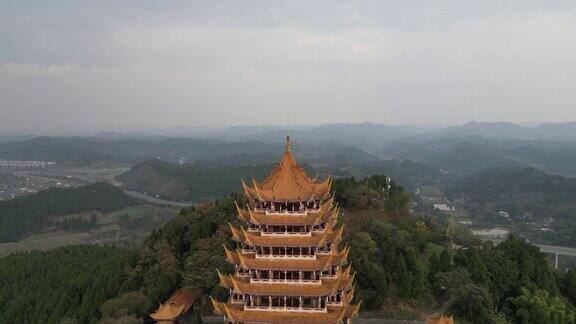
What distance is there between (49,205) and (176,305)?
130 metres

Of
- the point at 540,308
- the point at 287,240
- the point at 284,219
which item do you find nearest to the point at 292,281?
the point at 287,240

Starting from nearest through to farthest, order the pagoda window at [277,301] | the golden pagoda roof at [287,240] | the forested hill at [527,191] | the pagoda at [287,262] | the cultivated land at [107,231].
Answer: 1. the pagoda at [287,262]
2. the pagoda window at [277,301]
3. the golden pagoda roof at [287,240]
4. the cultivated land at [107,231]
5. the forested hill at [527,191]

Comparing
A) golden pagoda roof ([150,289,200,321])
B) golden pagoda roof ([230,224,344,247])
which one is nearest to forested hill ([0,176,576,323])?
golden pagoda roof ([150,289,200,321])

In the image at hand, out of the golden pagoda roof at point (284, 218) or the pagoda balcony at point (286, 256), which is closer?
the pagoda balcony at point (286, 256)

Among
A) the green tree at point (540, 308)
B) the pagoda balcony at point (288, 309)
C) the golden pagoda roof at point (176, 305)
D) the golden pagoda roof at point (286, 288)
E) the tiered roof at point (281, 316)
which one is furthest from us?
the green tree at point (540, 308)

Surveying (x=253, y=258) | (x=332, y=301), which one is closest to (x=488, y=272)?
(x=332, y=301)

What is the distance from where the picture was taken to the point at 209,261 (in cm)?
4300

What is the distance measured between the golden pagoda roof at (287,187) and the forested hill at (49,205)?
12860cm

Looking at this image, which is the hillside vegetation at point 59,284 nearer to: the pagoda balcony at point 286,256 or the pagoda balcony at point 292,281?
the pagoda balcony at point 292,281

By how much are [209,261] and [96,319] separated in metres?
12.5

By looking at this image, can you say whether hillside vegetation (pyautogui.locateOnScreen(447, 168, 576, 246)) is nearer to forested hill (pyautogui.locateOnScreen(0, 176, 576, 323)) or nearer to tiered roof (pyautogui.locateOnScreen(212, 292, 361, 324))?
forested hill (pyautogui.locateOnScreen(0, 176, 576, 323))

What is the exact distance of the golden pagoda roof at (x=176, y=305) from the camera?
36.7 metres

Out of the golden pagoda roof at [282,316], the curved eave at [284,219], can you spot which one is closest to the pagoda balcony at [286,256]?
the curved eave at [284,219]

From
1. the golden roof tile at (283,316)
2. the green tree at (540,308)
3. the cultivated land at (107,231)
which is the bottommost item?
the cultivated land at (107,231)
